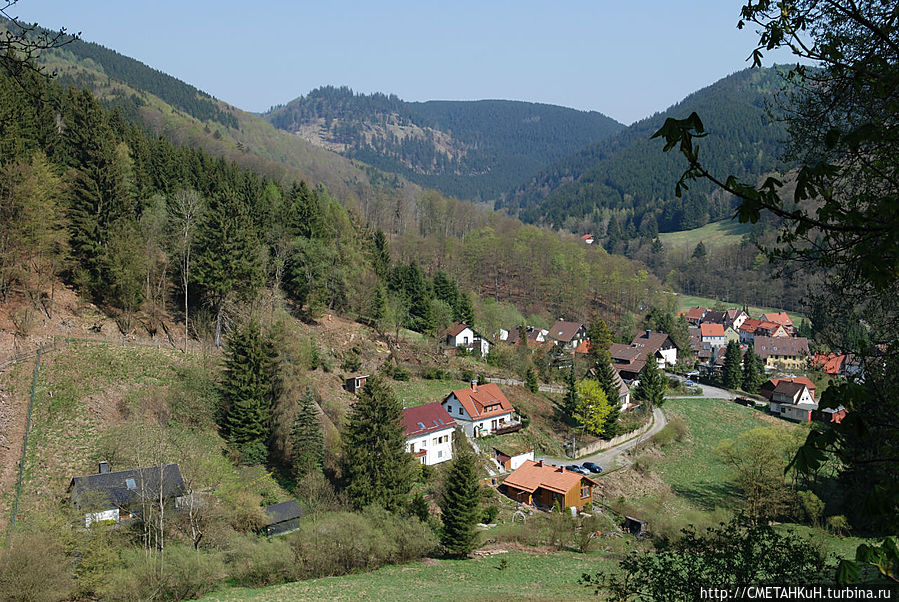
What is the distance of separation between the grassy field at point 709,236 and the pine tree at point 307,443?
125 meters

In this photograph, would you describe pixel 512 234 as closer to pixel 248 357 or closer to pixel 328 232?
pixel 328 232

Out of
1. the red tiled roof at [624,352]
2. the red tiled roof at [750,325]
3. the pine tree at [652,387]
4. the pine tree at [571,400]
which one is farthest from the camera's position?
the red tiled roof at [750,325]

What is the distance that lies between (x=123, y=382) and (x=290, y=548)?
14849 millimetres

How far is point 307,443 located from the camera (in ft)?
92.8

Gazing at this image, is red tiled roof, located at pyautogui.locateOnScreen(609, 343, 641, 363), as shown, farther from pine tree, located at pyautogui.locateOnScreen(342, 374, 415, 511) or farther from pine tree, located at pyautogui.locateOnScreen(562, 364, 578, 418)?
pine tree, located at pyautogui.locateOnScreen(342, 374, 415, 511)

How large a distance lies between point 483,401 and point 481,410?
71cm

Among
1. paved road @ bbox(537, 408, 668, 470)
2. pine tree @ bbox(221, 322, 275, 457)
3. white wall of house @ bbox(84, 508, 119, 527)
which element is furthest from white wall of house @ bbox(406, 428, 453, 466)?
white wall of house @ bbox(84, 508, 119, 527)

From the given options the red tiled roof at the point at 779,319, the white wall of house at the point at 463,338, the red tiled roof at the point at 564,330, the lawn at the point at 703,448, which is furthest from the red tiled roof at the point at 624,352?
the red tiled roof at the point at 779,319

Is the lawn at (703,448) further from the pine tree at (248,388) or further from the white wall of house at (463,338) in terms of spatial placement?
the pine tree at (248,388)

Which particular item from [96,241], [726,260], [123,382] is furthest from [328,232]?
[726,260]

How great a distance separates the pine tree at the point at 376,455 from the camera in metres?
26.0

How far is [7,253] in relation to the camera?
27531 millimetres

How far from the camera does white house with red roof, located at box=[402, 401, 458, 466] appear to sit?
34.7m

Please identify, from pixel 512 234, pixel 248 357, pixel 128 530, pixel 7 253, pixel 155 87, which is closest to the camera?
pixel 128 530
